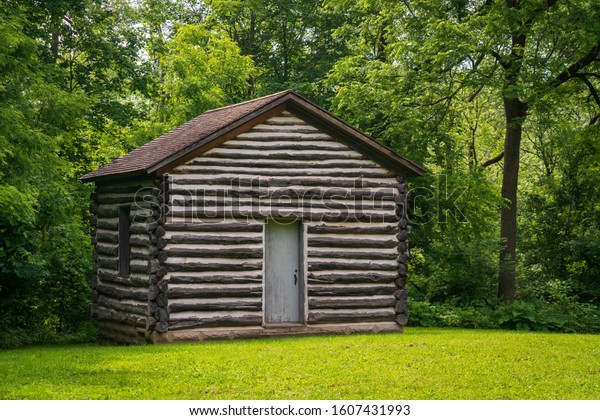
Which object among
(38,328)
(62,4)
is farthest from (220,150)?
(62,4)

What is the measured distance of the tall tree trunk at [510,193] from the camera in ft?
76.6

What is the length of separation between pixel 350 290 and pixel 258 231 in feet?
7.91

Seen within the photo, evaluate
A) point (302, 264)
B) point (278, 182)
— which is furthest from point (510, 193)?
Result: point (278, 182)

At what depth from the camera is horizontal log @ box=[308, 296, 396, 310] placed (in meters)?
17.8

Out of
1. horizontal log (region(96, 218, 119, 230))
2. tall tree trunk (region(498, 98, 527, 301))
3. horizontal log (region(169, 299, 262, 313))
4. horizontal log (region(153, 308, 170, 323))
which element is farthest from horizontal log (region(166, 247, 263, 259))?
tall tree trunk (region(498, 98, 527, 301))

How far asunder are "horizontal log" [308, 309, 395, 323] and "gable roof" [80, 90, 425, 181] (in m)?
3.07

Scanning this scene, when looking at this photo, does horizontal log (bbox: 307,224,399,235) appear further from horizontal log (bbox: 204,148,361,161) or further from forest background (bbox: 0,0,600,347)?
forest background (bbox: 0,0,600,347)

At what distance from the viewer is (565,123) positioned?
26.8m

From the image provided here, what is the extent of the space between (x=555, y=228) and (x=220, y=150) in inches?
529

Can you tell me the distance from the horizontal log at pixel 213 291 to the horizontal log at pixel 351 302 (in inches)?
51.3

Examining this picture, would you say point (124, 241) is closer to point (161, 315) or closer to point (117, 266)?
point (117, 266)

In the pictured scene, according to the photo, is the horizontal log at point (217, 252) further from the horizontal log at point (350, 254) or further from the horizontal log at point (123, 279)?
the horizontal log at point (350, 254)

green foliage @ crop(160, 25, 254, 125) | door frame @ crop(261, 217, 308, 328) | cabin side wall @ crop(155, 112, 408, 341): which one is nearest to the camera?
cabin side wall @ crop(155, 112, 408, 341)

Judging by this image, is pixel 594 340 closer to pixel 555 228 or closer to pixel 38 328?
pixel 555 228
